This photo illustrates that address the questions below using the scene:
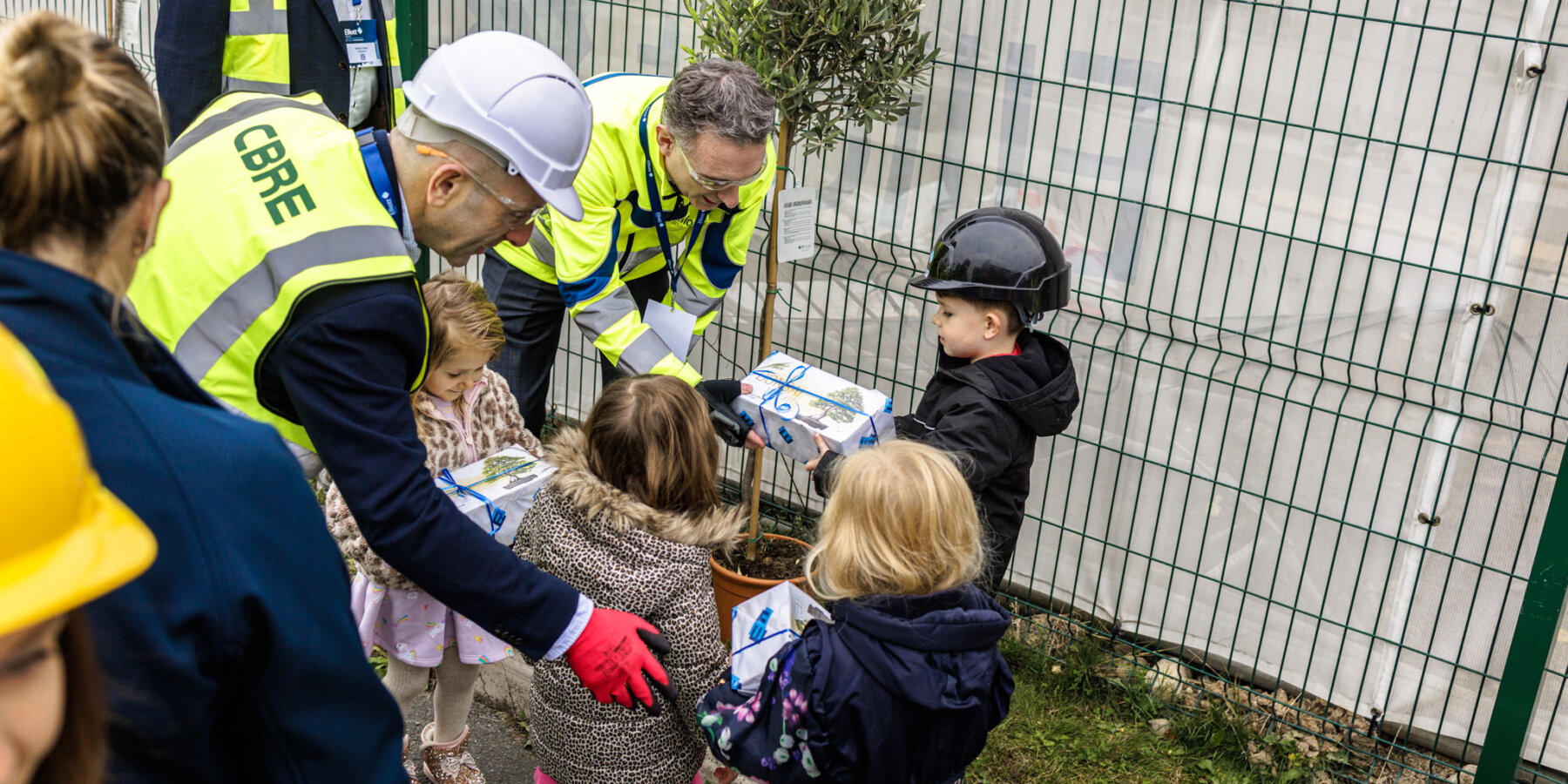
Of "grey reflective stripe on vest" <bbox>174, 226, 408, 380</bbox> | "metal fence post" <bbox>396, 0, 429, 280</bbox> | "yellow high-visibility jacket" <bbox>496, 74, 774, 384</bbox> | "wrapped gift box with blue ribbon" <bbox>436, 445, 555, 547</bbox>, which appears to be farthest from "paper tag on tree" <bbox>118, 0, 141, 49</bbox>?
"grey reflective stripe on vest" <bbox>174, 226, 408, 380</bbox>

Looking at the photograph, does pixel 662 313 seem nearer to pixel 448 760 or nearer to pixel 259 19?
pixel 448 760

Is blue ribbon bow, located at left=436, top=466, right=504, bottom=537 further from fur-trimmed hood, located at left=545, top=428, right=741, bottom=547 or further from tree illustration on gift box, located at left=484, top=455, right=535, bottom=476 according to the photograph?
fur-trimmed hood, located at left=545, top=428, right=741, bottom=547

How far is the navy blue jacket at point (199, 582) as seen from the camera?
132 cm

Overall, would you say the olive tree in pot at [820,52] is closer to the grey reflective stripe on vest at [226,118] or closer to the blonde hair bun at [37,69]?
the grey reflective stripe on vest at [226,118]

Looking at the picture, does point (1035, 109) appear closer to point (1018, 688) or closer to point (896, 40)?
point (896, 40)

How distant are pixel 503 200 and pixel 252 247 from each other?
0.52 metres

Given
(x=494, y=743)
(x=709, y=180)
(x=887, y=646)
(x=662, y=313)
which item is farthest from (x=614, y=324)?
(x=887, y=646)

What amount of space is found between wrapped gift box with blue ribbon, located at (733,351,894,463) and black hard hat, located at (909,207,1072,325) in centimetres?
39

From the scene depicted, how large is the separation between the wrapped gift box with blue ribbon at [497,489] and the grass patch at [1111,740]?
1698mm

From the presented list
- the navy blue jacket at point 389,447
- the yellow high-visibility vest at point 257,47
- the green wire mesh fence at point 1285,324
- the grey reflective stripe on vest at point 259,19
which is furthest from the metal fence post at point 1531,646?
the grey reflective stripe on vest at point 259,19

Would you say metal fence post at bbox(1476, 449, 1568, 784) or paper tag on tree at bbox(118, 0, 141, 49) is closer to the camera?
metal fence post at bbox(1476, 449, 1568, 784)

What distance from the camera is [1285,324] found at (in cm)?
408

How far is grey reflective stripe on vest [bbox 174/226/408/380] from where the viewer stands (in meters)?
2.46

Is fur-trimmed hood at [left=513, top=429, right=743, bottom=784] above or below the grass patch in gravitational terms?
above
